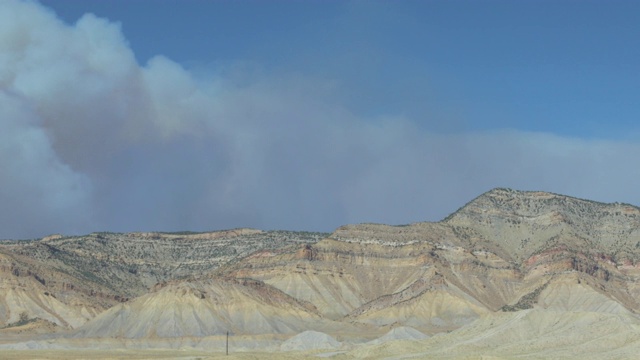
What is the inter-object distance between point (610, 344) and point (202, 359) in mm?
63269

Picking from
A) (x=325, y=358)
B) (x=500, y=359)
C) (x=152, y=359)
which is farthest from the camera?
(x=152, y=359)

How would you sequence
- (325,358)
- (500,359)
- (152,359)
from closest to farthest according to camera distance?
(500,359) → (325,358) → (152,359)

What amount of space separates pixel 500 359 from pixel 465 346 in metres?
23.0

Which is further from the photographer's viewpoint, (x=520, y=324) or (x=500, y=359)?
(x=520, y=324)

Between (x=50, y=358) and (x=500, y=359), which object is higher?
(x=50, y=358)

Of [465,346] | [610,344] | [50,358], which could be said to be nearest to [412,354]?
[465,346]

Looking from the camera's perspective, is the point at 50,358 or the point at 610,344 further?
the point at 50,358

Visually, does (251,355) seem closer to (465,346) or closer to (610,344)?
(465,346)

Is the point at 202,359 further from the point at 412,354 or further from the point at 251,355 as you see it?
the point at 412,354

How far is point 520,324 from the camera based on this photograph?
187500 millimetres

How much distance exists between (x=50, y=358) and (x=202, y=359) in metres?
30.7

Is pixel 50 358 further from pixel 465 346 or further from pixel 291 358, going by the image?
pixel 465 346

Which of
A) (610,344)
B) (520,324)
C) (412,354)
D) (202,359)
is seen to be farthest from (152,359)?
(610,344)

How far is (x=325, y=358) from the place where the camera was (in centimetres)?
17962
